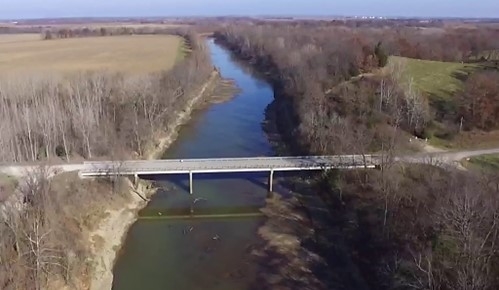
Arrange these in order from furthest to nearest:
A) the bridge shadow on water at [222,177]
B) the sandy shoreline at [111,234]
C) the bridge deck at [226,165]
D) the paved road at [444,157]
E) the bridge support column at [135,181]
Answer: the bridge shadow on water at [222,177], the bridge support column at [135,181], the bridge deck at [226,165], the paved road at [444,157], the sandy shoreline at [111,234]

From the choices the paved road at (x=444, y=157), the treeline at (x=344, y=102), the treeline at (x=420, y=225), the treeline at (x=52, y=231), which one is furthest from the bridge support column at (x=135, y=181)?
the paved road at (x=444, y=157)

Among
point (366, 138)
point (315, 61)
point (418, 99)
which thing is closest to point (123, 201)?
point (366, 138)

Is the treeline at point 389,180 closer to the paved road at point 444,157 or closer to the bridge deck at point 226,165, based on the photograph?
the bridge deck at point 226,165

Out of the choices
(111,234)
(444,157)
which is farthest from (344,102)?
(111,234)

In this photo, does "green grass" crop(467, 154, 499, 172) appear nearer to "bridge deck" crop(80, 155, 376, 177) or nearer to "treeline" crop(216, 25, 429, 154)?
"treeline" crop(216, 25, 429, 154)

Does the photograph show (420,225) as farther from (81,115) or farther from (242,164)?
(81,115)
